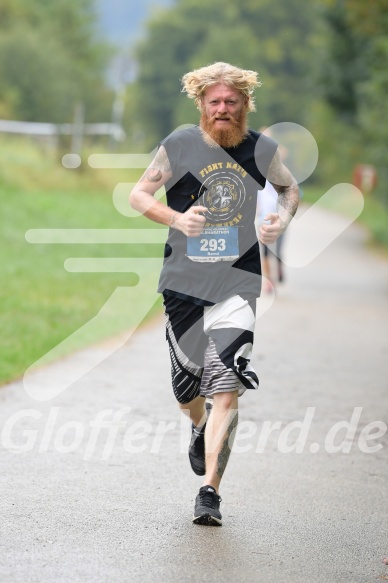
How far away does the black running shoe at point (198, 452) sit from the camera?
21.5ft

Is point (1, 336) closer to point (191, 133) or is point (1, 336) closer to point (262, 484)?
point (262, 484)

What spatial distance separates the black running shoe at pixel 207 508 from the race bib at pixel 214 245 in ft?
3.55

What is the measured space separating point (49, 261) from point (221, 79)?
14297 mm

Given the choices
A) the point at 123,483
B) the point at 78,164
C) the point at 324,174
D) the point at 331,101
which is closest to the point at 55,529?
the point at 123,483

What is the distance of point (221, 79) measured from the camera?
611 cm

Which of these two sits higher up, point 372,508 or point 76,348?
point 76,348

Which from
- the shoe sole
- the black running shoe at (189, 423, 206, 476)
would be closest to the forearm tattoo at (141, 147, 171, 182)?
the black running shoe at (189, 423, 206, 476)

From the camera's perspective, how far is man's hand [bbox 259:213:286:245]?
20.4 ft

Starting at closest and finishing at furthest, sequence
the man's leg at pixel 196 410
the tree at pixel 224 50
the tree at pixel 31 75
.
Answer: the man's leg at pixel 196 410 < the tree at pixel 31 75 < the tree at pixel 224 50

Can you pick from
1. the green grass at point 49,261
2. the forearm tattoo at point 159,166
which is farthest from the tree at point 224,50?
the forearm tattoo at point 159,166

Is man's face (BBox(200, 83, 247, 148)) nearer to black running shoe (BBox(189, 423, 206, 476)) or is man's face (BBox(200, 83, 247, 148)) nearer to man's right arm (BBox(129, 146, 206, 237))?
man's right arm (BBox(129, 146, 206, 237))

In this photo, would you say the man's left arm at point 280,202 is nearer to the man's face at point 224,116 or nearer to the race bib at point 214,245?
the race bib at point 214,245

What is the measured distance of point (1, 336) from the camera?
40.6 ft

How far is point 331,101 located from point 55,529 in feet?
134
